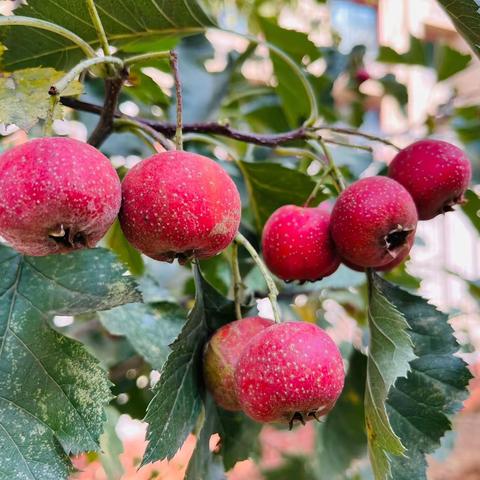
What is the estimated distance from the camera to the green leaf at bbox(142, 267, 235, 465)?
0.71 m

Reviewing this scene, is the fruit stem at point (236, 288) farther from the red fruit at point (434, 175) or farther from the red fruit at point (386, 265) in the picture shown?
the red fruit at point (434, 175)

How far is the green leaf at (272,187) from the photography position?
105cm

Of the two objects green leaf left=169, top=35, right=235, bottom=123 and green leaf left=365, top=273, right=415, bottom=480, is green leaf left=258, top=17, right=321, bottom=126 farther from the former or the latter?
green leaf left=365, top=273, right=415, bottom=480

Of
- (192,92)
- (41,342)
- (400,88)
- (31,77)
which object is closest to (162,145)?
(31,77)

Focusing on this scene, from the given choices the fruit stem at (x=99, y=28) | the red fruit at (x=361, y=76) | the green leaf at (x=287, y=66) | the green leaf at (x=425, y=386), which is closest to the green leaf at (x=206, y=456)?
the green leaf at (x=425, y=386)

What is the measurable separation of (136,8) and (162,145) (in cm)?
21

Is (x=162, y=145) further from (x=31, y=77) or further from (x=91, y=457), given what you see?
(x=91, y=457)

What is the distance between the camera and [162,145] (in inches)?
31.5

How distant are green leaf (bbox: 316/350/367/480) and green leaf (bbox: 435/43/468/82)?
101cm

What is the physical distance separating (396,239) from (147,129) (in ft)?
1.12

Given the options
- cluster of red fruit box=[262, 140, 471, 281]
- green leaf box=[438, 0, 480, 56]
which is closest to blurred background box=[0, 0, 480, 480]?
cluster of red fruit box=[262, 140, 471, 281]

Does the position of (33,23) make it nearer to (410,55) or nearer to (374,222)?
(374,222)

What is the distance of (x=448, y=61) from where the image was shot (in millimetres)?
1912

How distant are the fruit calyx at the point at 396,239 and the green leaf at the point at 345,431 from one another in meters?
0.55
